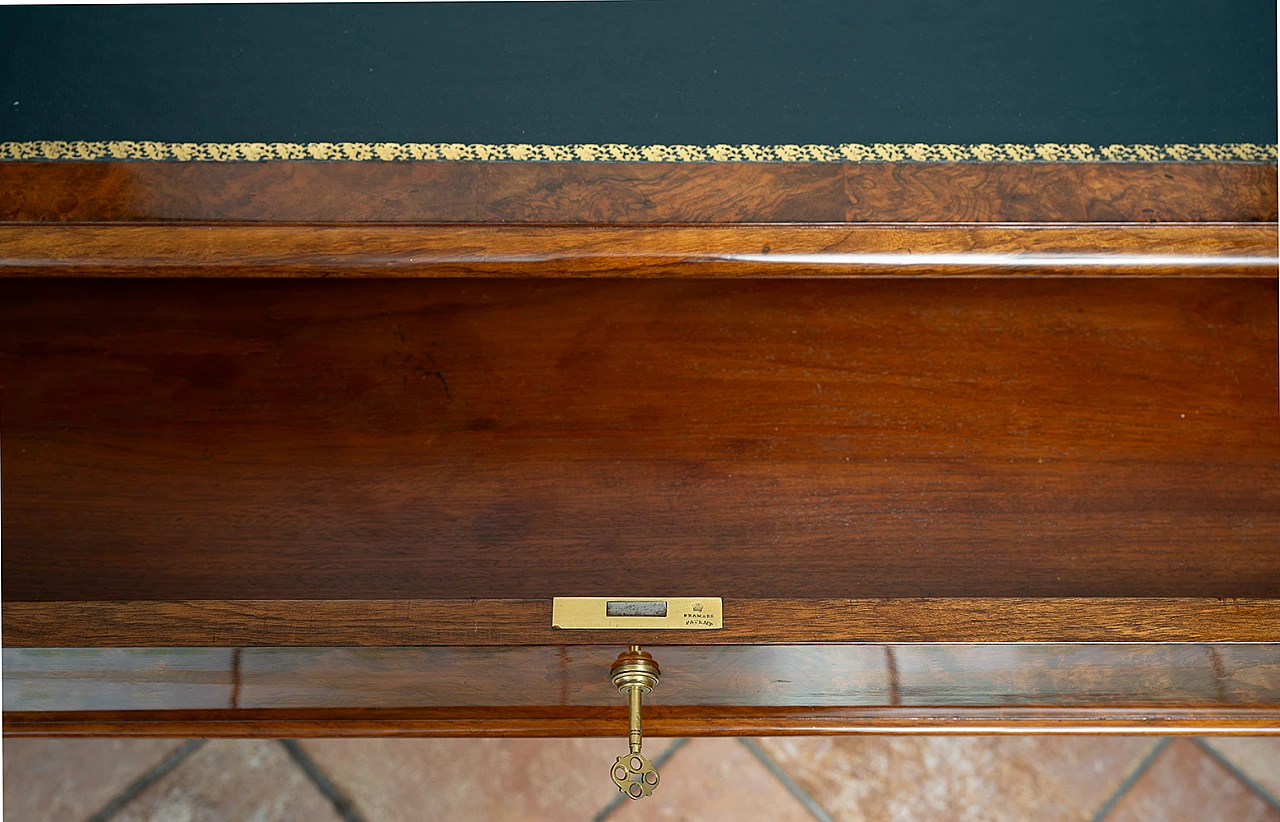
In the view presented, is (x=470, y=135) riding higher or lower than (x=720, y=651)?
higher

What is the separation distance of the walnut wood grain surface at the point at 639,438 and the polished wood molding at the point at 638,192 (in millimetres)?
96

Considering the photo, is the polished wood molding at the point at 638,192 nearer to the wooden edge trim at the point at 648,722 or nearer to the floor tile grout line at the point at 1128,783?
the wooden edge trim at the point at 648,722

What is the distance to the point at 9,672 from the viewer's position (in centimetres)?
59

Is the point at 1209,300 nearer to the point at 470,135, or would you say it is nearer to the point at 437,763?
the point at 470,135

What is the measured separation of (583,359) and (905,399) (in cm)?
26

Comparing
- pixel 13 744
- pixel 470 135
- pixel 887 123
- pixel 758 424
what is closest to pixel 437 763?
Answer: pixel 13 744

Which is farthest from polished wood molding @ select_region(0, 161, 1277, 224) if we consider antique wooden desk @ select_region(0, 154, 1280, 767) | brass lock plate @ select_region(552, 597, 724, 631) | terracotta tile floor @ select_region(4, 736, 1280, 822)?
terracotta tile floor @ select_region(4, 736, 1280, 822)

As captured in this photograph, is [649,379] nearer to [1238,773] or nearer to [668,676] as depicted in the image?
[668,676]

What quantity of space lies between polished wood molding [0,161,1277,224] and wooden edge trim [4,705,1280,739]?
1.24 feet

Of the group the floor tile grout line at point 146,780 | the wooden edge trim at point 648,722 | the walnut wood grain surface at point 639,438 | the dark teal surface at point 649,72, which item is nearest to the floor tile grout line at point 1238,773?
the wooden edge trim at point 648,722

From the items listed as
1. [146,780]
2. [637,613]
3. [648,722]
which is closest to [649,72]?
[637,613]

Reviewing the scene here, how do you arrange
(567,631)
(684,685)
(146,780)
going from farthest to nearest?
(146,780) < (684,685) < (567,631)

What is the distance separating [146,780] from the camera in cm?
92

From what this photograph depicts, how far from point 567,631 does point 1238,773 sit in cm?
86
